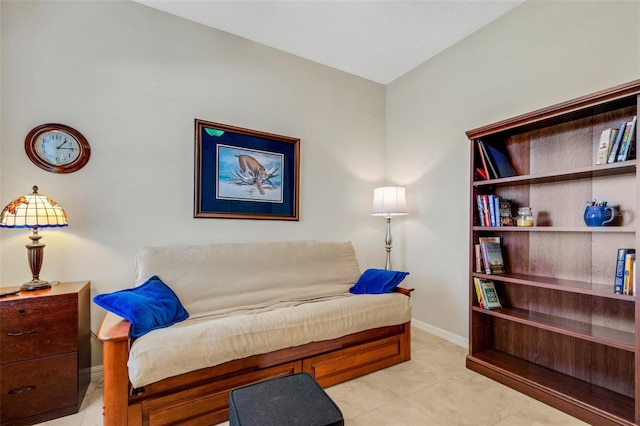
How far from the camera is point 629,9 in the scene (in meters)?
1.79

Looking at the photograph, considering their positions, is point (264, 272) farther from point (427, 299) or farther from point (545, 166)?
point (545, 166)

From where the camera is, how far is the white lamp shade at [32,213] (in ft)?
5.56

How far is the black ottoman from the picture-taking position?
1.12m

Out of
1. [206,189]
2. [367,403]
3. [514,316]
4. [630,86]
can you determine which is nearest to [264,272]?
[206,189]

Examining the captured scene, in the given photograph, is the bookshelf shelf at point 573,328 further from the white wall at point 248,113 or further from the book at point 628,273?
the white wall at point 248,113

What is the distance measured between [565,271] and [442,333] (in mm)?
1293

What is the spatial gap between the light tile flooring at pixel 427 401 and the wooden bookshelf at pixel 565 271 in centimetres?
15

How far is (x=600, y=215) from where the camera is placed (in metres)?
1.71

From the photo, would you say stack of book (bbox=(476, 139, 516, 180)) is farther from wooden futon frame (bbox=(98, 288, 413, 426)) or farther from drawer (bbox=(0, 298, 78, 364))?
drawer (bbox=(0, 298, 78, 364))

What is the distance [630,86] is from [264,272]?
253 cm

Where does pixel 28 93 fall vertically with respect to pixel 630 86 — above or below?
above

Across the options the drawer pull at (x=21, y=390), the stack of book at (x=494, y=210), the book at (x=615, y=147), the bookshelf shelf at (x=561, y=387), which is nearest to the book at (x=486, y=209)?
the stack of book at (x=494, y=210)

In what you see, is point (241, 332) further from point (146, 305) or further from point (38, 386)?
point (38, 386)

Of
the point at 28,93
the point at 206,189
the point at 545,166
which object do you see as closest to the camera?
the point at 28,93
